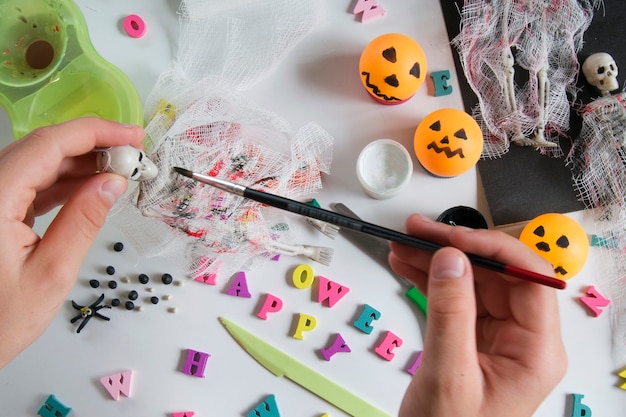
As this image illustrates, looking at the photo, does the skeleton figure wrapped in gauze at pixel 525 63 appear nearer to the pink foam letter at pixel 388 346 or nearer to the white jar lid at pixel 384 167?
the white jar lid at pixel 384 167

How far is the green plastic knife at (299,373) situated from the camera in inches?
41.8

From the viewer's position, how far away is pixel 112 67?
1.06 m

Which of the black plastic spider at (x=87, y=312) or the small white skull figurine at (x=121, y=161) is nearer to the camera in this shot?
the small white skull figurine at (x=121, y=161)

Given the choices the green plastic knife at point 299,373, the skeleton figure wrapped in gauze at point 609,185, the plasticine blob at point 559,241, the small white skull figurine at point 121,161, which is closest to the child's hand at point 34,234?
the small white skull figurine at point 121,161

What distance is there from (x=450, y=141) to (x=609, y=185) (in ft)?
1.15

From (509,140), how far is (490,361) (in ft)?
1.74

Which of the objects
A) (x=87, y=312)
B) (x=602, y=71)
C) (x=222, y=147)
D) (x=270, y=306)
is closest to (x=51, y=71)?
(x=222, y=147)

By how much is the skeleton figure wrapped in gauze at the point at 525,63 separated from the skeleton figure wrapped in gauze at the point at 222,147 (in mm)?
341

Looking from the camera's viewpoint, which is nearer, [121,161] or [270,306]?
[121,161]

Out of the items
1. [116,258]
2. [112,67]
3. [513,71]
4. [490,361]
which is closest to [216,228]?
[116,258]

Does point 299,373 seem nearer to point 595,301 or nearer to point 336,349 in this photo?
point 336,349

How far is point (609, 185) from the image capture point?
1073 millimetres

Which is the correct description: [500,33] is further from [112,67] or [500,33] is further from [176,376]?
[176,376]

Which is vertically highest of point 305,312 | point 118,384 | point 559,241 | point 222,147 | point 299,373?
point 559,241
